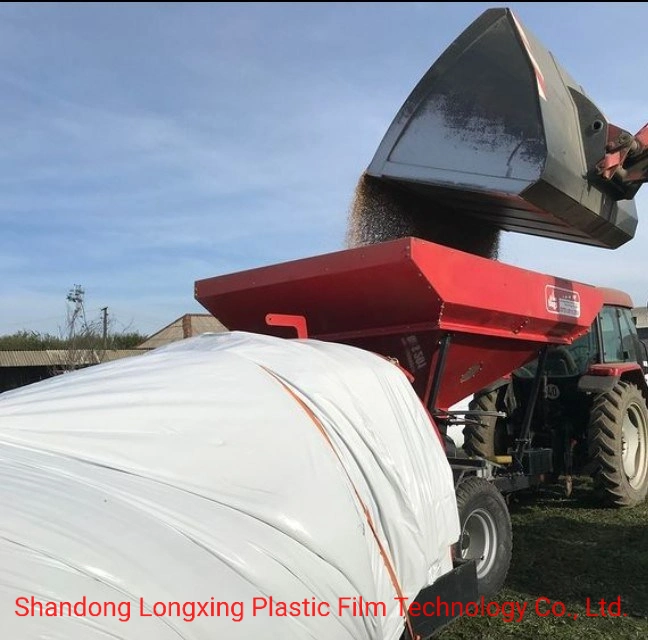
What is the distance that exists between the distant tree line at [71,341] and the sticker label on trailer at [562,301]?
16.6 metres

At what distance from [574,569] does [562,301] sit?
6.06ft

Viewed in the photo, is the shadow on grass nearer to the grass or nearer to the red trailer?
the grass

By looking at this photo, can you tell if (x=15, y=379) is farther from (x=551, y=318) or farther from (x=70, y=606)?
(x=70, y=606)

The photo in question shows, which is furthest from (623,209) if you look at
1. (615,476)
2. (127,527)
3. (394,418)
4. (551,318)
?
(127,527)

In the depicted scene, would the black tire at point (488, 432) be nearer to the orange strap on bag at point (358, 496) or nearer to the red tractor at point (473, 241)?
the red tractor at point (473, 241)

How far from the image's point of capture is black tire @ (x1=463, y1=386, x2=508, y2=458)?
6.52 m

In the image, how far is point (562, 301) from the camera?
503cm

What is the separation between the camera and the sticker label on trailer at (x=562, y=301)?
4844 millimetres

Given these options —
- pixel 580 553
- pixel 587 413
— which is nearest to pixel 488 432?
pixel 587 413

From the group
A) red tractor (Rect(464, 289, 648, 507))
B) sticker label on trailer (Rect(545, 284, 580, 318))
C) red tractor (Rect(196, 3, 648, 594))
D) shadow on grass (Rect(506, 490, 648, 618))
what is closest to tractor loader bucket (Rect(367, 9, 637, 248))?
red tractor (Rect(196, 3, 648, 594))

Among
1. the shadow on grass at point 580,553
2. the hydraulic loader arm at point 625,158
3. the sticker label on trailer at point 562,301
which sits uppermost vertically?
the hydraulic loader arm at point 625,158

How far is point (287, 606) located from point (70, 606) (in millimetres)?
761

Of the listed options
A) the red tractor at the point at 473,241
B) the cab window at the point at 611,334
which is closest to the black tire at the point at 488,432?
the red tractor at the point at 473,241

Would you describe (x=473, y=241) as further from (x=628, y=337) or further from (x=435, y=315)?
(x=628, y=337)
